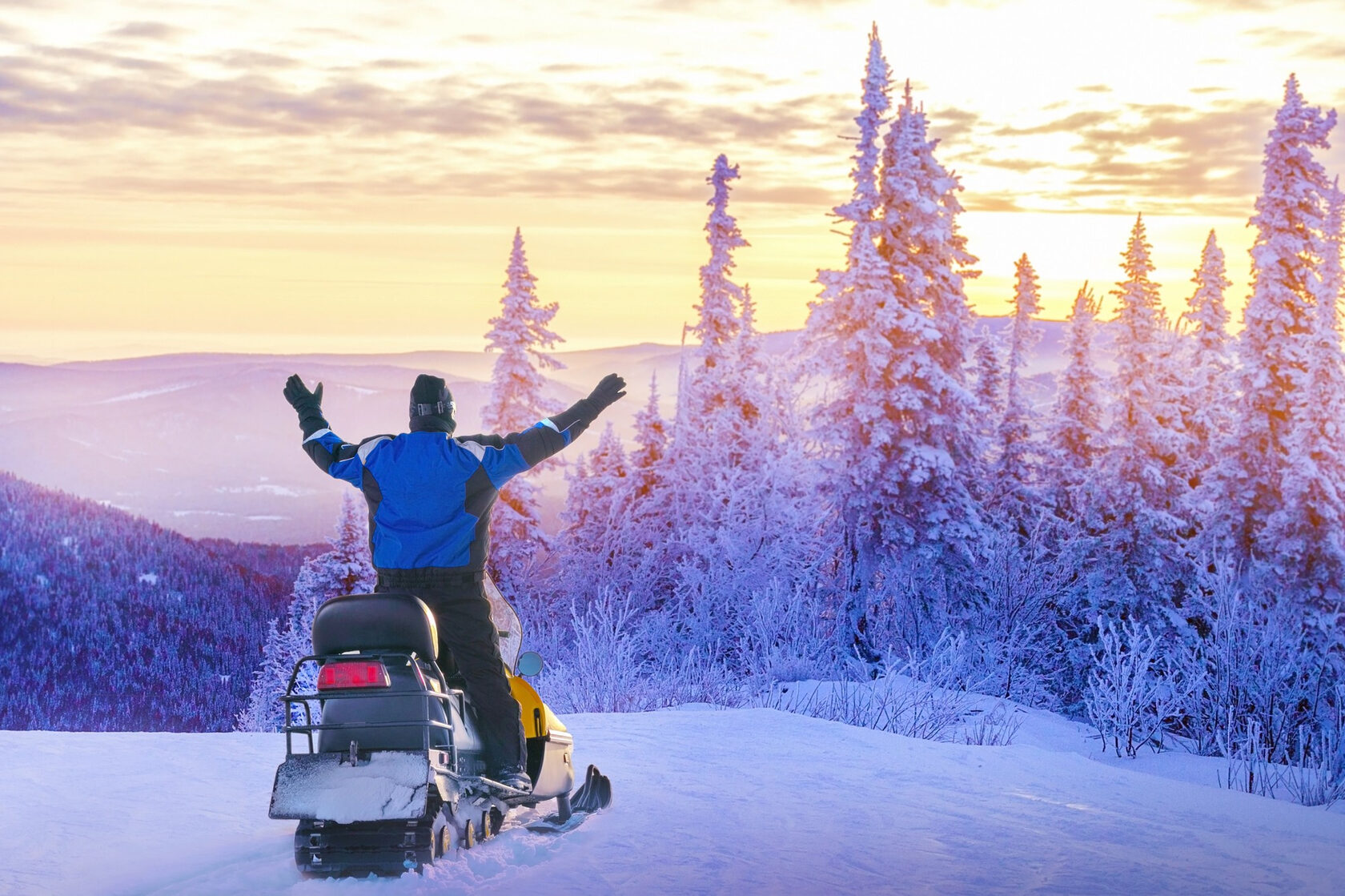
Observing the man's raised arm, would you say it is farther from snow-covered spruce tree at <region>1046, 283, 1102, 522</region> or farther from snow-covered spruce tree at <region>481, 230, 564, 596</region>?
snow-covered spruce tree at <region>1046, 283, 1102, 522</region>

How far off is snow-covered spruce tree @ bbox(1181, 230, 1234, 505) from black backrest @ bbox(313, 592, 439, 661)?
31.7 m

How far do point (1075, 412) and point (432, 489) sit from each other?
35.7 meters

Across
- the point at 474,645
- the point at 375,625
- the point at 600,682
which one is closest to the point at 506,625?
the point at 474,645

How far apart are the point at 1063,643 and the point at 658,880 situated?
27827 mm

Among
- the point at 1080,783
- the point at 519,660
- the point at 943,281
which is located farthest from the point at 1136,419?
the point at 519,660

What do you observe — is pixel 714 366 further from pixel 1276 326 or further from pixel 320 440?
pixel 320 440

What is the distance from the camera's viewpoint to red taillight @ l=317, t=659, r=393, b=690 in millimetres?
5637

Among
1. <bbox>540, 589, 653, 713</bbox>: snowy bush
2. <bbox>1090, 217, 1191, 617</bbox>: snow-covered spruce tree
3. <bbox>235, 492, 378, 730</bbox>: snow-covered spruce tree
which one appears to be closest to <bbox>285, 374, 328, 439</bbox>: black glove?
<bbox>540, 589, 653, 713</bbox>: snowy bush

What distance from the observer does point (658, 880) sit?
18.9 feet

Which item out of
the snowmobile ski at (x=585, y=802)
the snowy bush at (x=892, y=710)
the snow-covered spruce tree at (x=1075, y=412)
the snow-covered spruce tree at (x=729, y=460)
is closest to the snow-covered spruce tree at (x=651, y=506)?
the snow-covered spruce tree at (x=729, y=460)

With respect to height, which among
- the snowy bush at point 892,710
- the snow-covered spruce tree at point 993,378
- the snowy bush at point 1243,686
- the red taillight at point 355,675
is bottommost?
the snowy bush at point 1243,686

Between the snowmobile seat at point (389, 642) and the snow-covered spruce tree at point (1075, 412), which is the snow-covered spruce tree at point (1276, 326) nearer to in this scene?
the snow-covered spruce tree at point (1075, 412)

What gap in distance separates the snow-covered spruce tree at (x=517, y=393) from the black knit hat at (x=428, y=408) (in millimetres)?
27638

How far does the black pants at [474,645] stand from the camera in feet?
20.2
